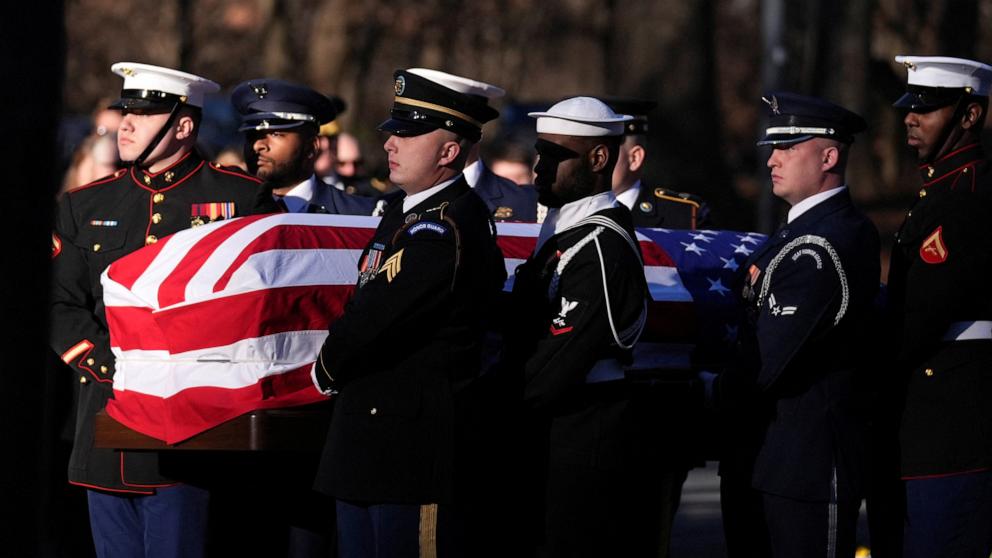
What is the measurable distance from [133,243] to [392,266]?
1.27m

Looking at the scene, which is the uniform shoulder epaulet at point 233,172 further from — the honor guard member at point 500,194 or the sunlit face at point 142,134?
the honor guard member at point 500,194

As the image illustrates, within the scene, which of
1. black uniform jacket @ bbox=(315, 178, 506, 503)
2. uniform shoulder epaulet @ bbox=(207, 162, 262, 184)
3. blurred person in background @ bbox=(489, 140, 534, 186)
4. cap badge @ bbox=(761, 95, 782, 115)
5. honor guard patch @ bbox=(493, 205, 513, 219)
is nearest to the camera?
black uniform jacket @ bbox=(315, 178, 506, 503)

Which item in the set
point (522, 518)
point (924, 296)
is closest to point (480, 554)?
point (522, 518)

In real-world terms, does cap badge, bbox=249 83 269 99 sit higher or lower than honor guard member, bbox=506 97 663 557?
higher

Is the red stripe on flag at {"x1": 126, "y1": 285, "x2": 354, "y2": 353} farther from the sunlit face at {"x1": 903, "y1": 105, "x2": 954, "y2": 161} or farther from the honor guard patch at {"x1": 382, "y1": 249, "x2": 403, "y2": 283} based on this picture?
the sunlit face at {"x1": 903, "y1": 105, "x2": 954, "y2": 161}

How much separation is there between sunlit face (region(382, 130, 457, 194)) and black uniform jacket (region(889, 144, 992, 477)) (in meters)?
1.51

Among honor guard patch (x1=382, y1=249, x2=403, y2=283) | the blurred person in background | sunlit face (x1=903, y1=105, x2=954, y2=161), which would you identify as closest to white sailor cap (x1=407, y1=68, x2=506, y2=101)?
honor guard patch (x1=382, y1=249, x2=403, y2=283)

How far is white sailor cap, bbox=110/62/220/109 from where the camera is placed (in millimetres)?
5664

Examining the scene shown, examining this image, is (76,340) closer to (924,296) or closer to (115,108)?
(115,108)

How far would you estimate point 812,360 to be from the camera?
510cm

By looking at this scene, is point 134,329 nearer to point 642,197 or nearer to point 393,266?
point 393,266

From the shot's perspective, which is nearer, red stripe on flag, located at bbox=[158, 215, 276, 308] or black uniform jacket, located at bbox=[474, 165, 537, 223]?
red stripe on flag, located at bbox=[158, 215, 276, 308]

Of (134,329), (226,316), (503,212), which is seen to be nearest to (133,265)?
(134,329)

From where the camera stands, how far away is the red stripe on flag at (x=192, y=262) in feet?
16.9
